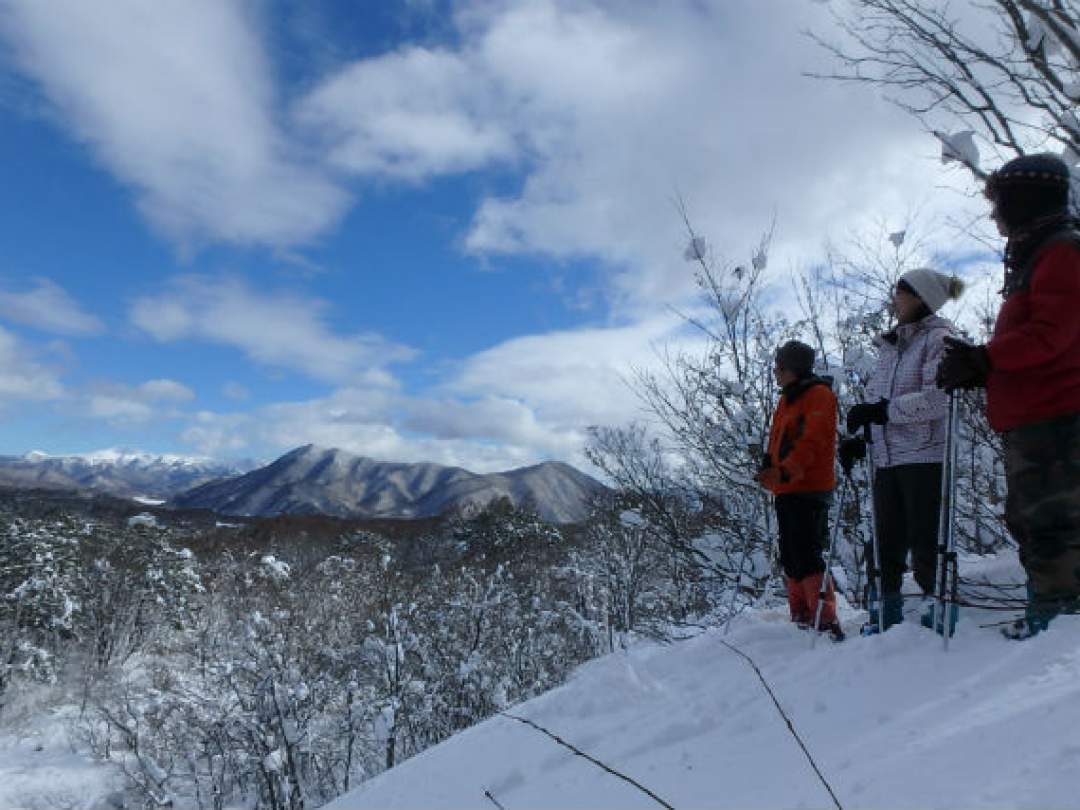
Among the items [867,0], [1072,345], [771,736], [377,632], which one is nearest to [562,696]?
[771,736]

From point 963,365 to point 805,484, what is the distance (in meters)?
1.35

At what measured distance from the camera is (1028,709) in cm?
187

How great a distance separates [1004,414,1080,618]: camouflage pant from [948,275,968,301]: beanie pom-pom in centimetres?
96

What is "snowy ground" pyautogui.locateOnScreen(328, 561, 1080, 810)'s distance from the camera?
5.42ft

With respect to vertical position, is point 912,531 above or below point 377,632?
above

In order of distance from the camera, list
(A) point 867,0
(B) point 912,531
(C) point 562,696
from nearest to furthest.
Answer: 1. (B) point 912,531
2. (C) point 562,696
3. (A) point 867,0

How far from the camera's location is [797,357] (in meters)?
4.14

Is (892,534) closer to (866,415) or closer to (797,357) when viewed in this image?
(866,415)

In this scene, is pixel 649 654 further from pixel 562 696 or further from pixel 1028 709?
pixel 1028 709

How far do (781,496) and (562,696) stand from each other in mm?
1678

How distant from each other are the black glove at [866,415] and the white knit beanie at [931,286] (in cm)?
56

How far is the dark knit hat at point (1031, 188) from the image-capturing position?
2.76m

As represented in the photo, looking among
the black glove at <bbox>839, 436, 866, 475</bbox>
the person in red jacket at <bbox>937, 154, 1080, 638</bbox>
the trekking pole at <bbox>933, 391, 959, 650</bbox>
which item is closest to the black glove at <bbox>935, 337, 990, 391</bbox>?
the person in red jacket at <bbox>937, 154, 1080, 638</bbox>

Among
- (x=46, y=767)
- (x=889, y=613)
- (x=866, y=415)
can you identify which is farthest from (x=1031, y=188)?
(x=46, y=767)
